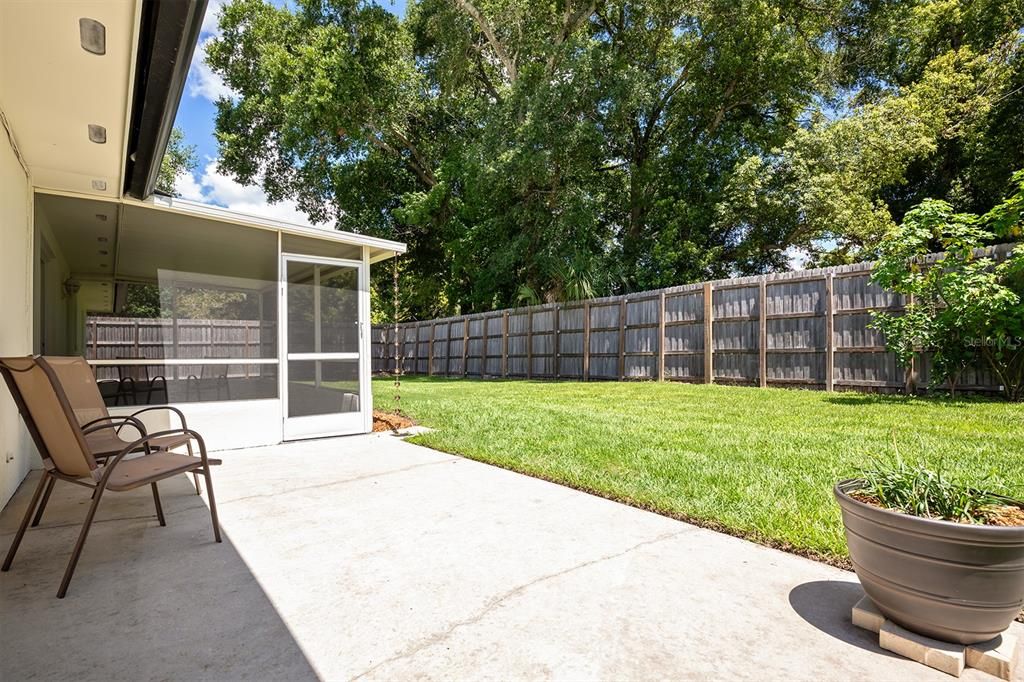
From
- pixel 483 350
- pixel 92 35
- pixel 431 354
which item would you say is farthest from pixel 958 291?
pixel 431 354

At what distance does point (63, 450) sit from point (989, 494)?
4.04 m

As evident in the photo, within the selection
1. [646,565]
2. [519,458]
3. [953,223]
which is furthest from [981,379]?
[646,565]

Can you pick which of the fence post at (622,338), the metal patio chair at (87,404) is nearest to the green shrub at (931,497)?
the metal patio chair at (87,404)

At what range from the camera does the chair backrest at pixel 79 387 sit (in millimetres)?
3496

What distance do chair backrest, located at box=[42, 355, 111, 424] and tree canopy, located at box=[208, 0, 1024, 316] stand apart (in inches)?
434

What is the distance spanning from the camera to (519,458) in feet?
15.0

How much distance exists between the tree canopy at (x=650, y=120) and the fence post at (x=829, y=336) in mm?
4588

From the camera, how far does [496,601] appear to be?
2.14 m

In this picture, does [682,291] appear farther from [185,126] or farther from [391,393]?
[185,126]

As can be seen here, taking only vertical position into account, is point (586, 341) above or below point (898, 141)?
below

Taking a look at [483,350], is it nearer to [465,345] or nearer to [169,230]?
[465,345]

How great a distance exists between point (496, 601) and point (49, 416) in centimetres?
237

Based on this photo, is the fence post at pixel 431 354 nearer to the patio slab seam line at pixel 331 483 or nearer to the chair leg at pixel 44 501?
the patio slab seam line at pixel 331 483

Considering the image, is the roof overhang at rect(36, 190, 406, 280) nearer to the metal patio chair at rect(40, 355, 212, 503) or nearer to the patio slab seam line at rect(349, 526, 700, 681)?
the metal patio chair at rect(40, 355, 212, 503)
